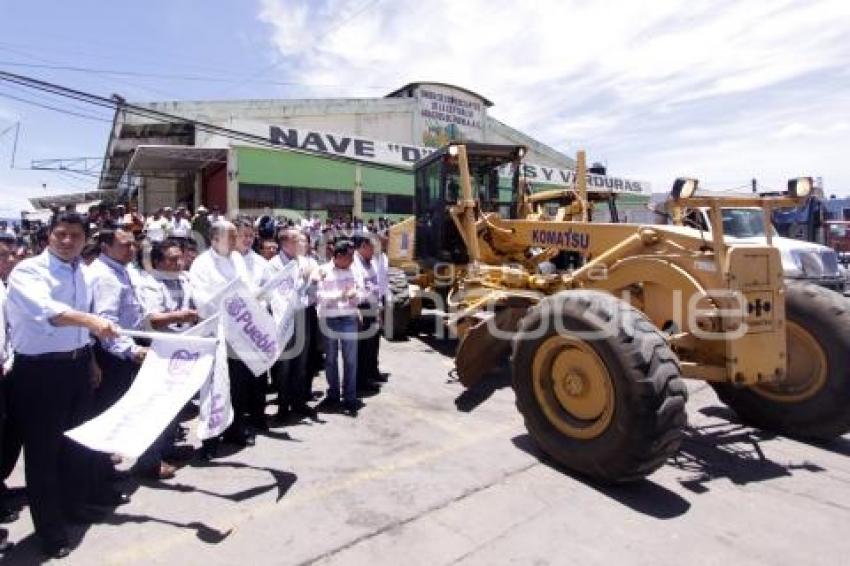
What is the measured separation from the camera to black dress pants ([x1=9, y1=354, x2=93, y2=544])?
11.8ft

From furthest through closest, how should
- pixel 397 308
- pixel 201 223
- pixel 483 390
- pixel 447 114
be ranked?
pixel 447 114 → pixel 201 223 → pixel 397 308 → pixel 483 390

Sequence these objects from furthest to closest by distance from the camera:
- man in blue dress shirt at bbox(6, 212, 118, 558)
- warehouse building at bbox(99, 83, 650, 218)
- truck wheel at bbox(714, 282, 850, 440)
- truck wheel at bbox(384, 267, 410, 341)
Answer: warehouse building at bbox(99, 83, 650, 218) → truck wheel at bbox(384, 267, 410, 341) → truck wheel at bbox(714, 282, 850, 440) → man in blue dress shirt at bbox(6, 212, 118, 558)

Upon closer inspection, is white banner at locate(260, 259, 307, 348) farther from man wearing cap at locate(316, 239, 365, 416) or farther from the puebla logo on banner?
man wearing cap at locate(316, 239, 365, 416)

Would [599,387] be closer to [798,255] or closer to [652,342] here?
[652,342]

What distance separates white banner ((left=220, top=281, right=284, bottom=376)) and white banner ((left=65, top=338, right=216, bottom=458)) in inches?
22.7

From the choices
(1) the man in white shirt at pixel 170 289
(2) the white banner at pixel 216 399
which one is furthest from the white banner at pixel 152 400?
(1) the man in white shirt at pixel 170 289

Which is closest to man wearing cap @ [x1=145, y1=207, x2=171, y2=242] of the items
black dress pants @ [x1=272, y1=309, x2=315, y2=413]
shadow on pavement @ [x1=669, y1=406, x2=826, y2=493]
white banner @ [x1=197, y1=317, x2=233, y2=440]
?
black dress pants @ [x1=272, y1=309, x2=315, y2=413]

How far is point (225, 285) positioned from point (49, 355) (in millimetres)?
1508

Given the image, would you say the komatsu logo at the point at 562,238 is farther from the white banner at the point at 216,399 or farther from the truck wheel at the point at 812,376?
the white banner at the point at 216,399

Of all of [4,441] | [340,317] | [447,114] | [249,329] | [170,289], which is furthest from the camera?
[447,114]

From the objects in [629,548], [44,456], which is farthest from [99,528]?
[629,548]

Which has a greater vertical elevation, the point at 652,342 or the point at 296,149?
the point at 296,149

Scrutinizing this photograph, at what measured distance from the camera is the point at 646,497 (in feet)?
14.4

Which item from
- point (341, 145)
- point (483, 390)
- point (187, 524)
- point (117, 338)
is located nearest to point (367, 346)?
point (483, 390)
